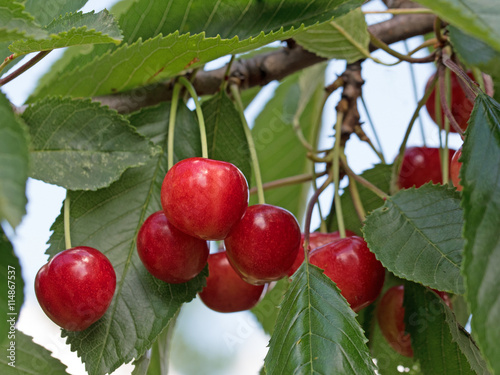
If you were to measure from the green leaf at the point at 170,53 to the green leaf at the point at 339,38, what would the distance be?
0.15 meters

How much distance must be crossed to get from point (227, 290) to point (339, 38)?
0.43 metres

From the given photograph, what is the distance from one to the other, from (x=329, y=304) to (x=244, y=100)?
31.1 inches

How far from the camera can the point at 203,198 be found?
659mm

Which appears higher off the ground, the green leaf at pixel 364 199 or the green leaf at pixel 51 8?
the green leaf at pixel 51 8

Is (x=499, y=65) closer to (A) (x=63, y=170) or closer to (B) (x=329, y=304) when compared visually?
(B) (x=329, y=304)

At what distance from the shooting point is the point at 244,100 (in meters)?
1.37

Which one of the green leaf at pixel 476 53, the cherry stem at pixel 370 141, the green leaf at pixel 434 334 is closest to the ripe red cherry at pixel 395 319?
the green leaf at pixel 434 334

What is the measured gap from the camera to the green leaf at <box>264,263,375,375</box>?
0.61 metres

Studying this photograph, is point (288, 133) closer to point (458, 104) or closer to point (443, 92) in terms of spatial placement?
point (458, 104)

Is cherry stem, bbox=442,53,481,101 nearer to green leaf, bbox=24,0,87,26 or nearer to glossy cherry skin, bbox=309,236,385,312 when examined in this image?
glossy cherry skin, bbox=309,236,385,312

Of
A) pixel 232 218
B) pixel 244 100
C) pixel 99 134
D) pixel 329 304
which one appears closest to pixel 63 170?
pixel 99 134

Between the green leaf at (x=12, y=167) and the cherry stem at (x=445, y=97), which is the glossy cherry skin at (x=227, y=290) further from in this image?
the green leaf at (x=12, y=167)

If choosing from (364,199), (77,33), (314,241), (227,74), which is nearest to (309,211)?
(314,241)

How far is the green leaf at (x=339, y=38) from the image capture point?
91 cm
